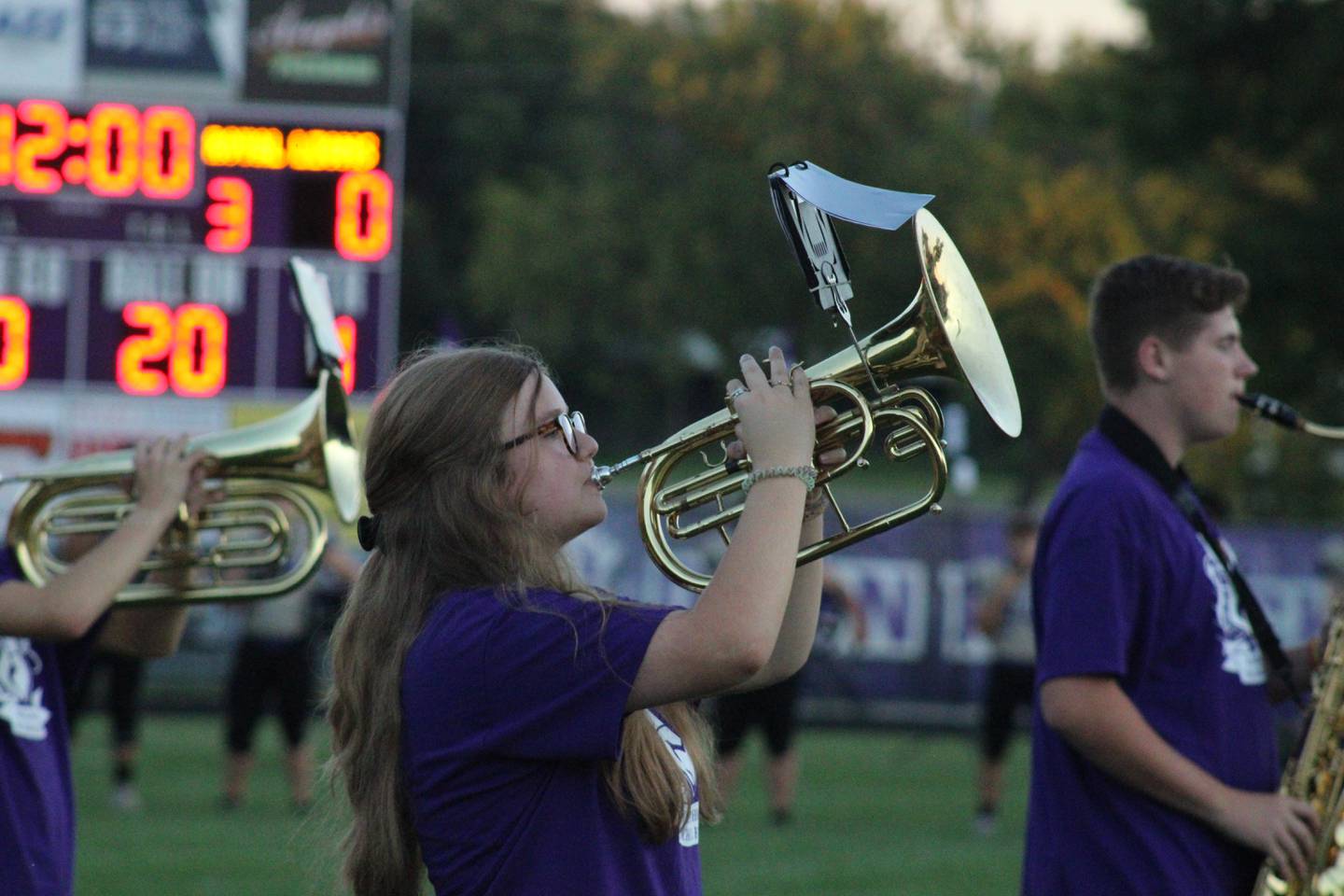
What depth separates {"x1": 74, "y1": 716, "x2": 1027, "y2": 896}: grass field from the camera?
27.1 feet

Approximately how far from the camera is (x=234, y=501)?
4.54 m

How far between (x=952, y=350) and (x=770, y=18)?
28.1 m

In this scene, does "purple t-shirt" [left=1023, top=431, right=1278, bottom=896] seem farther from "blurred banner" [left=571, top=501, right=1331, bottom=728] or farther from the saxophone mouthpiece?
"blurred banner" [left=571, top=501, right=1331, bottom=728]

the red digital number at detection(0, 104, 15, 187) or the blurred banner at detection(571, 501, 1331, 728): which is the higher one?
the red digital number at detection(0, 104, 15, 187)

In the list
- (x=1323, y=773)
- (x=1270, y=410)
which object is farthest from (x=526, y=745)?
(x=1270, y=410)

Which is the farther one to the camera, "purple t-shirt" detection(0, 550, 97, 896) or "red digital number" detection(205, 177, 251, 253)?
"red digital number" detection(205, 177, 251, 253)

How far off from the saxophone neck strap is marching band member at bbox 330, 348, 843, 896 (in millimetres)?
1137

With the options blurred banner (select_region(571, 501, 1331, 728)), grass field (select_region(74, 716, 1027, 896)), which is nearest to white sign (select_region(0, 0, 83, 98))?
grass field (select_region(74, 716, 1027, 896))

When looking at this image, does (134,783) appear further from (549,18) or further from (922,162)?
(549,18)

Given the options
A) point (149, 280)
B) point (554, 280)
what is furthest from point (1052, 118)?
point (149, 280)

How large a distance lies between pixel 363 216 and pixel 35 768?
8.11 m

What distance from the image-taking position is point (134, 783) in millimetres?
12117

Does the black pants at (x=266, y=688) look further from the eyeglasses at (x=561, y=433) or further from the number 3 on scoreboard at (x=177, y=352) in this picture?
the eyeglasses at (x=561, y=433)

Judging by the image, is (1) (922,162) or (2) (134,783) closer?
(2) (134,783)
